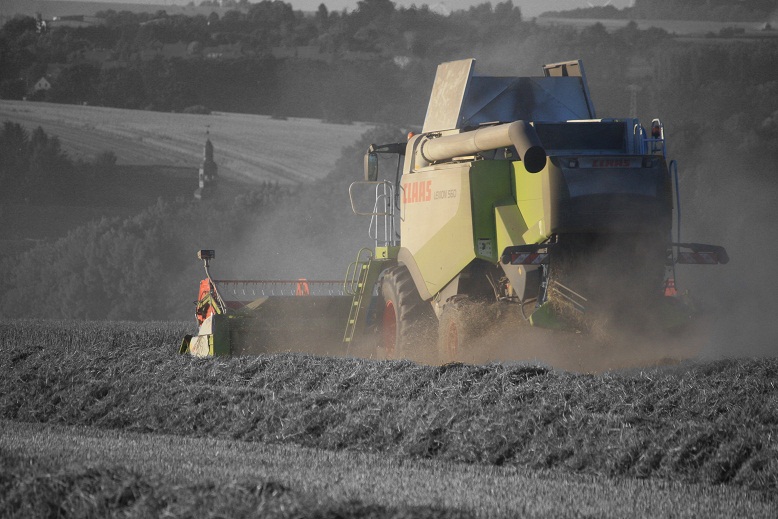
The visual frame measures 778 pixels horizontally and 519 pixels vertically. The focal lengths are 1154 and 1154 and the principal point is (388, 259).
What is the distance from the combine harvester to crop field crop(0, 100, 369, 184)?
45.0 meters

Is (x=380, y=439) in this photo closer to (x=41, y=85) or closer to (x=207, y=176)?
(x=207, y=176)

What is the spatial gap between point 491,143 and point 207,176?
4911 centimetres

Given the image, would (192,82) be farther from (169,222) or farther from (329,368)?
(329,368)

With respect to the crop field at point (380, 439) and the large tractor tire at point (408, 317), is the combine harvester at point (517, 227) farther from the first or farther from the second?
the crop field at point (380, 439)

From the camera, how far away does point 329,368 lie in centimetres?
1225

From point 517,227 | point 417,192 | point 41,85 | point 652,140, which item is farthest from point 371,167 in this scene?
point 41,85

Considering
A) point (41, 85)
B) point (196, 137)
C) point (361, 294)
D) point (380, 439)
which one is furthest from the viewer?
point (41, 85)

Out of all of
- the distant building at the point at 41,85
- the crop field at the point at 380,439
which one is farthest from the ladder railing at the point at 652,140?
the distant building at the point at 41,85

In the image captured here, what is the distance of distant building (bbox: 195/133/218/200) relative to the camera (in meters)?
58.2

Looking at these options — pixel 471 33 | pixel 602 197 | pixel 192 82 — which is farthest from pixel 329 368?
pixel 192 82

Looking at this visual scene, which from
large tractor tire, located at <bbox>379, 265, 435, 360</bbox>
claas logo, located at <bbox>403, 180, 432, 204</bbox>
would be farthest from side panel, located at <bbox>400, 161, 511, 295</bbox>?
large tractor tire, located at <bbox>379, 265, 435, 360</bbox>

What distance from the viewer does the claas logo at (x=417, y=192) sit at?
13.7 m

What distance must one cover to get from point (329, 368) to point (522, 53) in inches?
1353

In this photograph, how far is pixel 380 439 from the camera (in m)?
9.91
